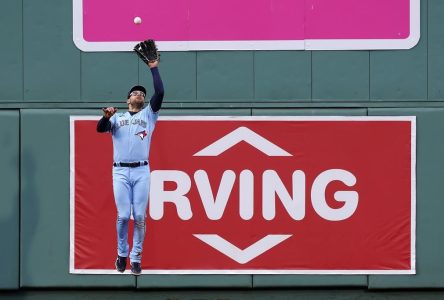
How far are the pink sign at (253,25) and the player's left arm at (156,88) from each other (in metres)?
1.24

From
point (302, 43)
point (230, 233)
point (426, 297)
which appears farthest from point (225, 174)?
point (426, 297)

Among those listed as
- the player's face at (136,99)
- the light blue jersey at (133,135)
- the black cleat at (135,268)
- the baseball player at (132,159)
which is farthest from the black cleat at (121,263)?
the player's face at (136,99)

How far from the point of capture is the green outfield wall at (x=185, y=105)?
1328cm

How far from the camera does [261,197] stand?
1330 cm

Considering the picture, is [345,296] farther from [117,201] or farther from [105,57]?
A: [105,57]

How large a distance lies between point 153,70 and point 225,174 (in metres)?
1.92

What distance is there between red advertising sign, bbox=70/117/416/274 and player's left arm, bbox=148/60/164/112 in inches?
36.6

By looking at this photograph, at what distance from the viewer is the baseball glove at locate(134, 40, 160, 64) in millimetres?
12163

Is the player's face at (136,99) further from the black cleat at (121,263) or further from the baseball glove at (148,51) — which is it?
the black cleat at (121,263)

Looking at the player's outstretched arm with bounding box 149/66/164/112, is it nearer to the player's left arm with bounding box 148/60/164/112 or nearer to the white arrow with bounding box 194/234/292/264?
the player's left arm with bounding box 148/60/164/112

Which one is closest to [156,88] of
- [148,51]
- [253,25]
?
[148,51]

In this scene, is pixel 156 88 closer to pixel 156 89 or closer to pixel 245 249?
pixel 156 89

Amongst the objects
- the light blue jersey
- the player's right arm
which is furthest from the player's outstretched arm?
the player's right arm

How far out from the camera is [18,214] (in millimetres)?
13352
